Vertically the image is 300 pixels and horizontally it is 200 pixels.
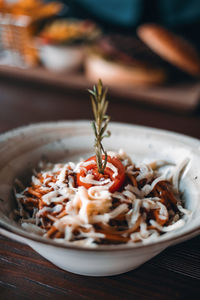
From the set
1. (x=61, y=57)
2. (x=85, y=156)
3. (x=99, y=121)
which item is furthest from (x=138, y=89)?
(x=99, y=121)

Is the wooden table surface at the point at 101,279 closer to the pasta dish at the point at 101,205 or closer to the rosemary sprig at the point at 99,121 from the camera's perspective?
the pasta dish at the point at 101,205

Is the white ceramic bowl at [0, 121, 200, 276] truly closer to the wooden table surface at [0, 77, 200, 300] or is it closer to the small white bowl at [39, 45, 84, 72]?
the wooden table surface at [0, 77, 200, 300]

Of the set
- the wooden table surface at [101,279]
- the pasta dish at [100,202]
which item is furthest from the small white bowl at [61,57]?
the wooden table surface at [101,279]

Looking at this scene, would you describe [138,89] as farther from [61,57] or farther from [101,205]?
[101,205]

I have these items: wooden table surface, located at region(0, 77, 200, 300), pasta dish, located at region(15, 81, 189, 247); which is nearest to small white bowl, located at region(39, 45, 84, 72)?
pasta dish, located at region(15, 81, 189, 247)

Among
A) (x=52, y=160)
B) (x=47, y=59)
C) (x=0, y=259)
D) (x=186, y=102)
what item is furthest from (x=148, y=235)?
(x=47, y=59)
